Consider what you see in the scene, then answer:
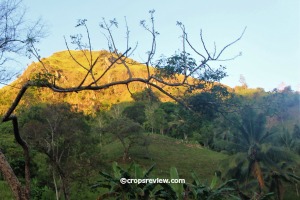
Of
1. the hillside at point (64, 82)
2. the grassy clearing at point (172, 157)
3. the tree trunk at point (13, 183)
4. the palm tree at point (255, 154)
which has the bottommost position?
the grassy clearing at point (172, 157)

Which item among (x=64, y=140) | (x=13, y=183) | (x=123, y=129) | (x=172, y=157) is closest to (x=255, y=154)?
(x=64, y=140)

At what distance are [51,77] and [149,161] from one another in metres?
36.3

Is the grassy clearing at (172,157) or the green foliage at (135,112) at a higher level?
the green foliage at (135,112)

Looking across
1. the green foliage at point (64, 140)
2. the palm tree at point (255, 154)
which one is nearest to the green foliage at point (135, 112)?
the palm tree at point (255, 154)

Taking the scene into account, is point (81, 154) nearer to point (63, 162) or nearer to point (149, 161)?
point (63, 162)

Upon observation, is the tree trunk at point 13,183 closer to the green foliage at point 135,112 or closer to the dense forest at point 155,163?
the dense forest at point 155,163

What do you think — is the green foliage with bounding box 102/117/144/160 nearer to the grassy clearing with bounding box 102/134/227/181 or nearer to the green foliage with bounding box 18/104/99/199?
the grassy clearing with bounding box 102/134/227/181

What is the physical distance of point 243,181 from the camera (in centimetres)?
2633

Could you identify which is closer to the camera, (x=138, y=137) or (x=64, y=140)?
(x=64, y=140)

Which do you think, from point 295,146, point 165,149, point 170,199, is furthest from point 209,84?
point 165,149

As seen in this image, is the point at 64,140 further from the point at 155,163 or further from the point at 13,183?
the point at 13,183

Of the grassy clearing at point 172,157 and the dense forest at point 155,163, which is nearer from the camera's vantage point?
the dense forest at point 155,163

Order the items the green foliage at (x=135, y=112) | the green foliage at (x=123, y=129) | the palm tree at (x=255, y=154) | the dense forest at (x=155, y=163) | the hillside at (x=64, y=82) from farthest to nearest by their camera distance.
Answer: the green foliage at (x=135, y=112) → the green foliage at (x=123, y=129) → the palm tree at (x=255, y=154) → the hillside at (x=64, y=82) → the dense forest at (x=155, y=163)

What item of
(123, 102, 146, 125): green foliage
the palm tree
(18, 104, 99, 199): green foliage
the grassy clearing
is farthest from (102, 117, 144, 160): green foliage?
(18, 104, 99, 199): green foliage
